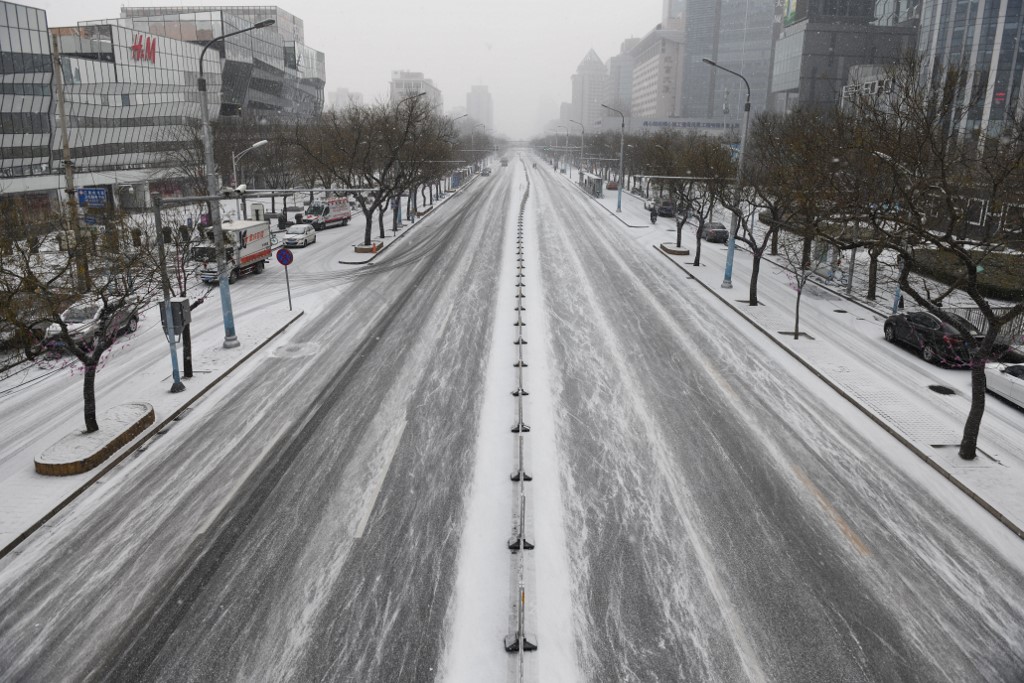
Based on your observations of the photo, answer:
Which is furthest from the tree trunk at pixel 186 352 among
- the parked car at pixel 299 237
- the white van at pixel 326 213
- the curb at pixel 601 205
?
the curb at pixel 601 205

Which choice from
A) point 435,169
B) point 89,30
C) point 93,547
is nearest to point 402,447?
point 93,547

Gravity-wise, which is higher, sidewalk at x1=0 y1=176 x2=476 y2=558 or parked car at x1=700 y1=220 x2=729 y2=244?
parked car at x1=700 y1=220 x2=729 y2=244

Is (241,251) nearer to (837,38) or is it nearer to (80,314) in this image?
(80,314)

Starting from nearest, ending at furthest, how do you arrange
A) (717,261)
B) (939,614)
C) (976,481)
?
(939,614) < (976,481) < (717,261)

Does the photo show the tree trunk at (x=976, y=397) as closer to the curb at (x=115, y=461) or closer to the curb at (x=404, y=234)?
the curb at (x=115, y=461)

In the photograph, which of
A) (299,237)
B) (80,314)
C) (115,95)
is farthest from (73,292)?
(115,95)

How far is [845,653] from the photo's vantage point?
26.5ft

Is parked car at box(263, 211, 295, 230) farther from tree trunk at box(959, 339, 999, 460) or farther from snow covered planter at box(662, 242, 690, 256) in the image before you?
tree trunk at box(959, 339, 999, 460)

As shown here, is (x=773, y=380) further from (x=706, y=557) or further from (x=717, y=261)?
(x=717, y=261)

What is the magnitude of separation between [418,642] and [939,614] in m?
7.04

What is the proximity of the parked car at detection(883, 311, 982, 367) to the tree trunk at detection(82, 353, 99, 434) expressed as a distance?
2091 centimetres

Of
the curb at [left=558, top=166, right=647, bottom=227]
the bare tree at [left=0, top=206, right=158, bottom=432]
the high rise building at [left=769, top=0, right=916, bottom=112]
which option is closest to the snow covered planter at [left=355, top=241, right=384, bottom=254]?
the bare tree at [left=0, top=206, right=158, bottom=432]

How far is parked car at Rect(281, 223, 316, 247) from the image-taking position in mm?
39438

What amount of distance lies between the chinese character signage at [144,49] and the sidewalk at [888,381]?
62003mm
